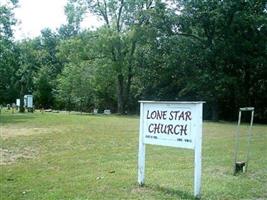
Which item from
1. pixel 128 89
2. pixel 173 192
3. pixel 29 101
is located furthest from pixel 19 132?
pixel 29 101

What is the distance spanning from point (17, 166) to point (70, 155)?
2.03 m

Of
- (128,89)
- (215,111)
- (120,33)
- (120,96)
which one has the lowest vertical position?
(215,111)

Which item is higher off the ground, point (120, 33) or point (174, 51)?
point (120, 33)

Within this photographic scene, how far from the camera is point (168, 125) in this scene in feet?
22.6

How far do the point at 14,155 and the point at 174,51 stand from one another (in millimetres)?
26832

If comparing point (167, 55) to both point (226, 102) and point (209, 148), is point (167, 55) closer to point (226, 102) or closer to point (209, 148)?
point (226, 102)

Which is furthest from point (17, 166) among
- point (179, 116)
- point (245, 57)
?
A: point (245, 57)

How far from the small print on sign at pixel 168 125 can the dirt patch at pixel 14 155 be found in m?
3.92

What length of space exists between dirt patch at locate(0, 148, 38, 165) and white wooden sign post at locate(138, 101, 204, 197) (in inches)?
152

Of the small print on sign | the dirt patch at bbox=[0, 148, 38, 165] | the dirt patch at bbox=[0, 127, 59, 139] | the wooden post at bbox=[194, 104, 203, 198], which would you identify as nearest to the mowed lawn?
the dirt patch at bbox=[0, 148, 38, 165]

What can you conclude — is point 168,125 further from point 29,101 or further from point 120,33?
point 29,101

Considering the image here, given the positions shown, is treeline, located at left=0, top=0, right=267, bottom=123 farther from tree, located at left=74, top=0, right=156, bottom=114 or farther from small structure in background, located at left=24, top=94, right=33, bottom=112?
small structure in background, located at left=24, top=94, right=33, bottom=112

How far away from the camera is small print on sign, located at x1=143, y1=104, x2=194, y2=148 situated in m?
6.66

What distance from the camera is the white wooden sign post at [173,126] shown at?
653 centimetres
